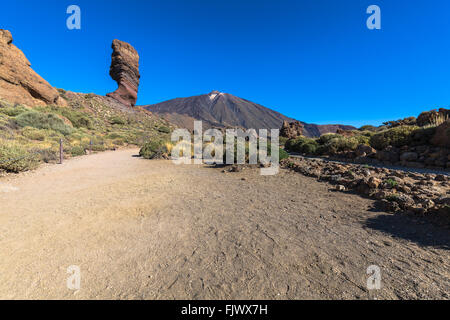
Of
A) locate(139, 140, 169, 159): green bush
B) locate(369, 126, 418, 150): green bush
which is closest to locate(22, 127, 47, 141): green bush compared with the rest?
locate(139, 140, 169, 159): green bush

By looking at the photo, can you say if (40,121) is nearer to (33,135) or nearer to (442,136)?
(33,135)

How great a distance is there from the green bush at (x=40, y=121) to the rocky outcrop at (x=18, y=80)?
7158 mm

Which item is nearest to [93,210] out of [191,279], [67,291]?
[67,291]

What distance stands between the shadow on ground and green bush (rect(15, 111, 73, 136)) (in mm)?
18718

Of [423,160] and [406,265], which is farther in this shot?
[423,160]

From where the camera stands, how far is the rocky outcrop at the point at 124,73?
136 ft

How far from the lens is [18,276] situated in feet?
A: 6.17

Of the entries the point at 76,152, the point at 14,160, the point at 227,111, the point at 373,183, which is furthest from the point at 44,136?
the point at 227,111

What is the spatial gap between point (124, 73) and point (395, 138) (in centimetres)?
4981

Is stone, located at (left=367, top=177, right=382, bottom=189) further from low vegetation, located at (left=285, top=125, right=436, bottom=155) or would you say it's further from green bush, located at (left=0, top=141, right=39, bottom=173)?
green bush, located at (left=0, top=141, right=39, bottom=173)

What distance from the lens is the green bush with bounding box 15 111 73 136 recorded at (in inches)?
493

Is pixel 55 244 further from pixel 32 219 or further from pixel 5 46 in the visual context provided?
pixel 5 46
